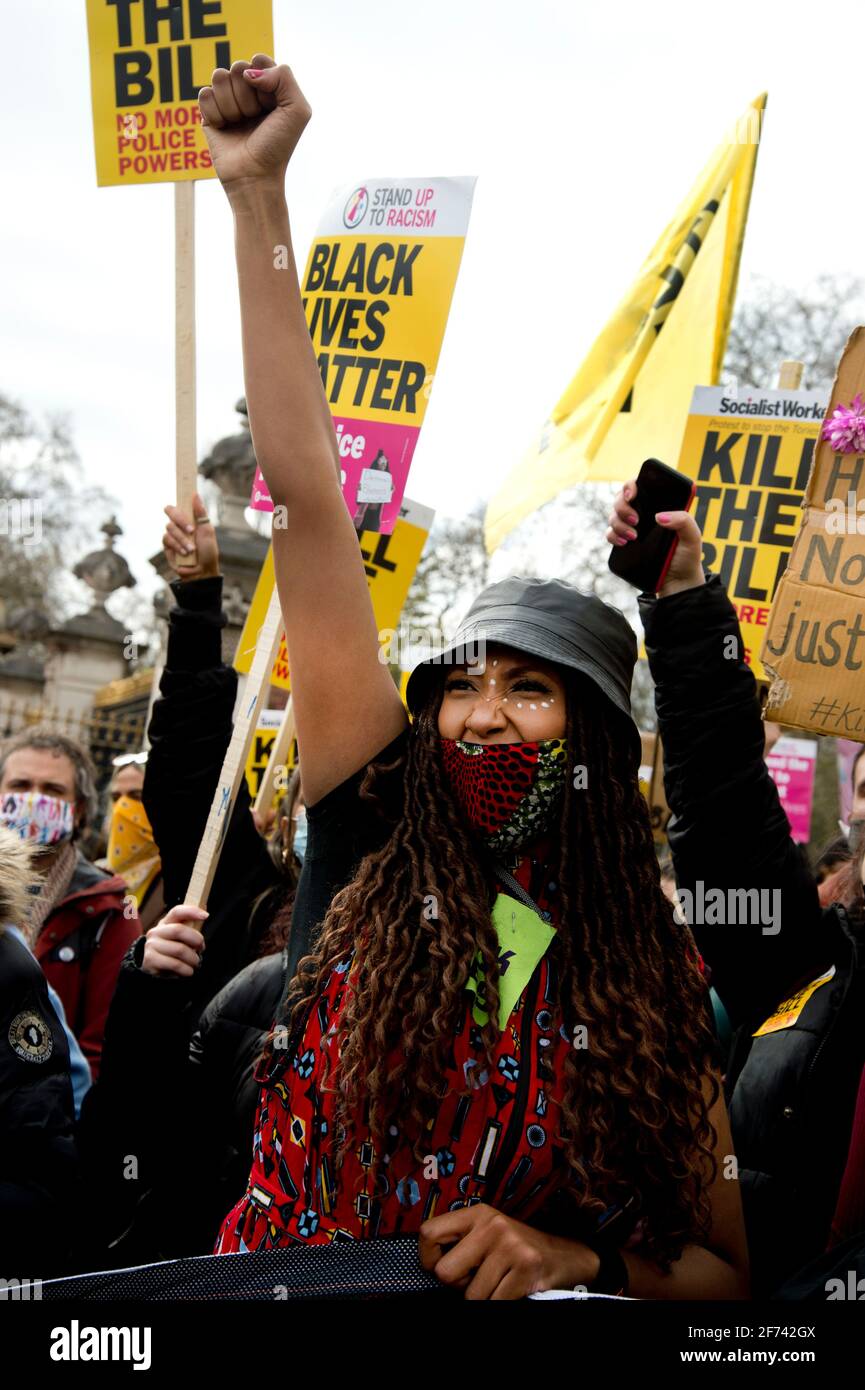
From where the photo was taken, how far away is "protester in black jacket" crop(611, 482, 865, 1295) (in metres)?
2.20

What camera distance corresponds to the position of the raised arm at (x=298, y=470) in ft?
6.07

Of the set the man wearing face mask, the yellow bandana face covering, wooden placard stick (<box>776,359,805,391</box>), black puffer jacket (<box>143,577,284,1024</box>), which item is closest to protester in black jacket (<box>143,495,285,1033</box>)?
black puffer jacket (<box>143,577,284,1024</box>)

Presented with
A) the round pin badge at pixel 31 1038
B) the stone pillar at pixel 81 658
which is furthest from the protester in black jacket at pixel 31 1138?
the stone pillar at pixel 81 658

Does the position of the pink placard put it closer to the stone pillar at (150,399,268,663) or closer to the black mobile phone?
the black mobile phone

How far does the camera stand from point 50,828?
4039mm

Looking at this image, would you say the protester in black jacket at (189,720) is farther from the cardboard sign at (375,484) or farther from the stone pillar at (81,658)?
the stone pillar at (81,658)

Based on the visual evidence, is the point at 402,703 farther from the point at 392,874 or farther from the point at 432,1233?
the point at 432,1233

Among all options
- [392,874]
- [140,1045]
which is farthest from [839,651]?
[140,1045]

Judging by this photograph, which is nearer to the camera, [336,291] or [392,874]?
[392,874]

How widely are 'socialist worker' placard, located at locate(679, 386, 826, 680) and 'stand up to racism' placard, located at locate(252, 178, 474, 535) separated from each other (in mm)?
1011

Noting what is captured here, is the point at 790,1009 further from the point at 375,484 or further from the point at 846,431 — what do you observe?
the point at 375,484

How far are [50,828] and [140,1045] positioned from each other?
195 cm

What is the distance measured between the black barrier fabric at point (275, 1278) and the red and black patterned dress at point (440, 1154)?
78 mm

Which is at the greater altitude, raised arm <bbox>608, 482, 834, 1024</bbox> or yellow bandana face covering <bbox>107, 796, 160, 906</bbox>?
raised arm <bbox>608, 482, 834, 1024</bbox>
